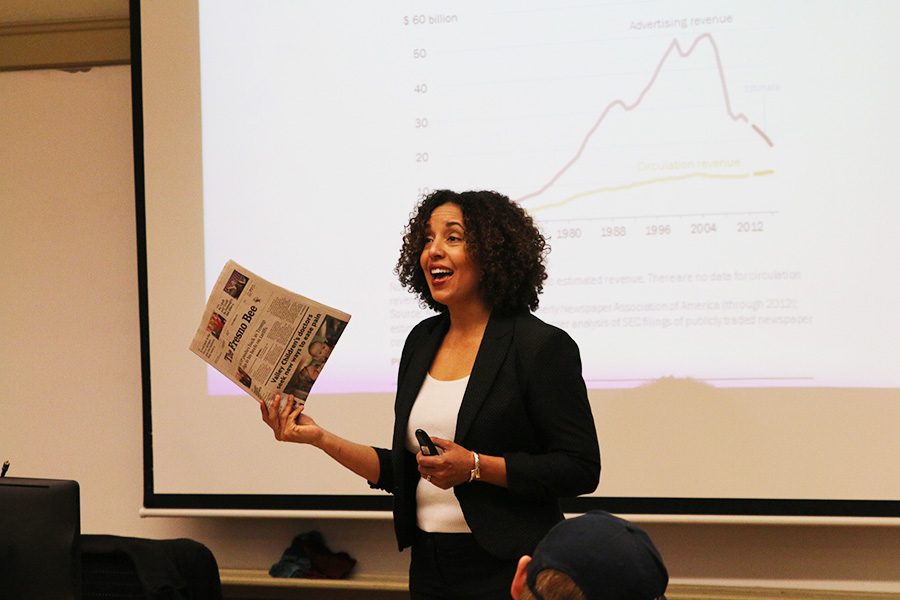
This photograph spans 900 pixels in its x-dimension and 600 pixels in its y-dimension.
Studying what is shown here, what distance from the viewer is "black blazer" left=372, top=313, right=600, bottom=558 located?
182 centimetres

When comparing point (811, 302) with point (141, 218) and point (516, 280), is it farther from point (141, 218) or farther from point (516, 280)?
point (141, 218)

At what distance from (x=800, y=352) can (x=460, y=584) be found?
156 cm

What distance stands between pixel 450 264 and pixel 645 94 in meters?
1.39

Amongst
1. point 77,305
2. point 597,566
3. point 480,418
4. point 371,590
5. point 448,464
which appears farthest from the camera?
point 77,305

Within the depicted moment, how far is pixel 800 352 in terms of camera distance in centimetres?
297

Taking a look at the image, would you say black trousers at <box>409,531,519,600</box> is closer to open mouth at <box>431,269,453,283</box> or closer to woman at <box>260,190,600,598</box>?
woman at <box>260,190,600,598</box>

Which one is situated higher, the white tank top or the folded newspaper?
the folded newspaper

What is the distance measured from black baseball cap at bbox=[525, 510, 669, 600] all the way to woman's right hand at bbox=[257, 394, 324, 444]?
3.40 feet

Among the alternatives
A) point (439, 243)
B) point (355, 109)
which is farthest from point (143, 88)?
point (439, 243)

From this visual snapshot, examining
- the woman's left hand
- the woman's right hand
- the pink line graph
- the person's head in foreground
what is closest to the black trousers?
the woman's left hand

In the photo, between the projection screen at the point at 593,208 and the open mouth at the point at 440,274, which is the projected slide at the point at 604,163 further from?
the open mouth at the point at 440,274

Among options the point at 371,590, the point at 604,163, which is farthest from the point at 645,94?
the point at 371,590

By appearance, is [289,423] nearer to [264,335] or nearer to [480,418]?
[264,335]

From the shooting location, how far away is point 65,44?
3.77 metres
